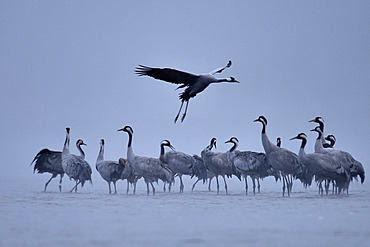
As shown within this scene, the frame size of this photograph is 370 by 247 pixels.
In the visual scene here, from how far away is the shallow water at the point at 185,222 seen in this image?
31.2 feet

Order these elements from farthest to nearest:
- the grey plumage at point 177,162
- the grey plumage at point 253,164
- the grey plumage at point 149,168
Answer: the grey plumage at point 177,162, the grey plumage at point 253,164, the grey plumage at point 149,168

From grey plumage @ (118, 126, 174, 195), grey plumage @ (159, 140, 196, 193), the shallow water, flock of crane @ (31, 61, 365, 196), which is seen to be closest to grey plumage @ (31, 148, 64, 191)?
flock of crane @ (31, 61, 365, 196)

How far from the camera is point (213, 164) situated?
22.1 meters

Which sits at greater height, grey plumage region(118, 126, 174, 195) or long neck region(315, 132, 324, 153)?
long neck region(315, 132, 324, 153)

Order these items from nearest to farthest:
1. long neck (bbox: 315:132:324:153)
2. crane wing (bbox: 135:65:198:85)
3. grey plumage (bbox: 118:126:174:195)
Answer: crane wing (bbox: 135:65:198:85), long neck (bbox: 315:132:324:153), grey plumage (bbox: 118:126:174:195)

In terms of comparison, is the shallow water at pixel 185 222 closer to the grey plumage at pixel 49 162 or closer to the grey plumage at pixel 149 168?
the grey plumage at pixel 149 168

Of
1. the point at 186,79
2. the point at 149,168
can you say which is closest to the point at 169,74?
the point at 186,79

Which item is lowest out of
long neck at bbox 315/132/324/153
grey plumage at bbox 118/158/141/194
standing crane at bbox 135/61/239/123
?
grey plumage at bbox 118/158/141/194

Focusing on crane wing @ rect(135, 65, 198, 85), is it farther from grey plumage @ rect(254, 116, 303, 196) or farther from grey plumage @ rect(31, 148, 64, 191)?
grey plumage @ rect(31, 148, 64, 191)

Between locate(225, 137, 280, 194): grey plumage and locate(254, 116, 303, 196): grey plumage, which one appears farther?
locate(225, 137, 280, 194): grey plumage

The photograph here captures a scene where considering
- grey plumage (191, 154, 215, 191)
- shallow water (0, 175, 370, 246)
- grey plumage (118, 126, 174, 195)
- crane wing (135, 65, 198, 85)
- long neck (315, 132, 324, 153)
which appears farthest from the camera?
grey plumage (191, 154, 215, 191)

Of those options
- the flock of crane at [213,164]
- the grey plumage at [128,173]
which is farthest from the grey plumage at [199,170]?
the grey plumage at [128,173]

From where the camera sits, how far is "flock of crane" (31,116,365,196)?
18.7m

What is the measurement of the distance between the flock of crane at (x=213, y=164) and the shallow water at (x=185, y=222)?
2285 mm
